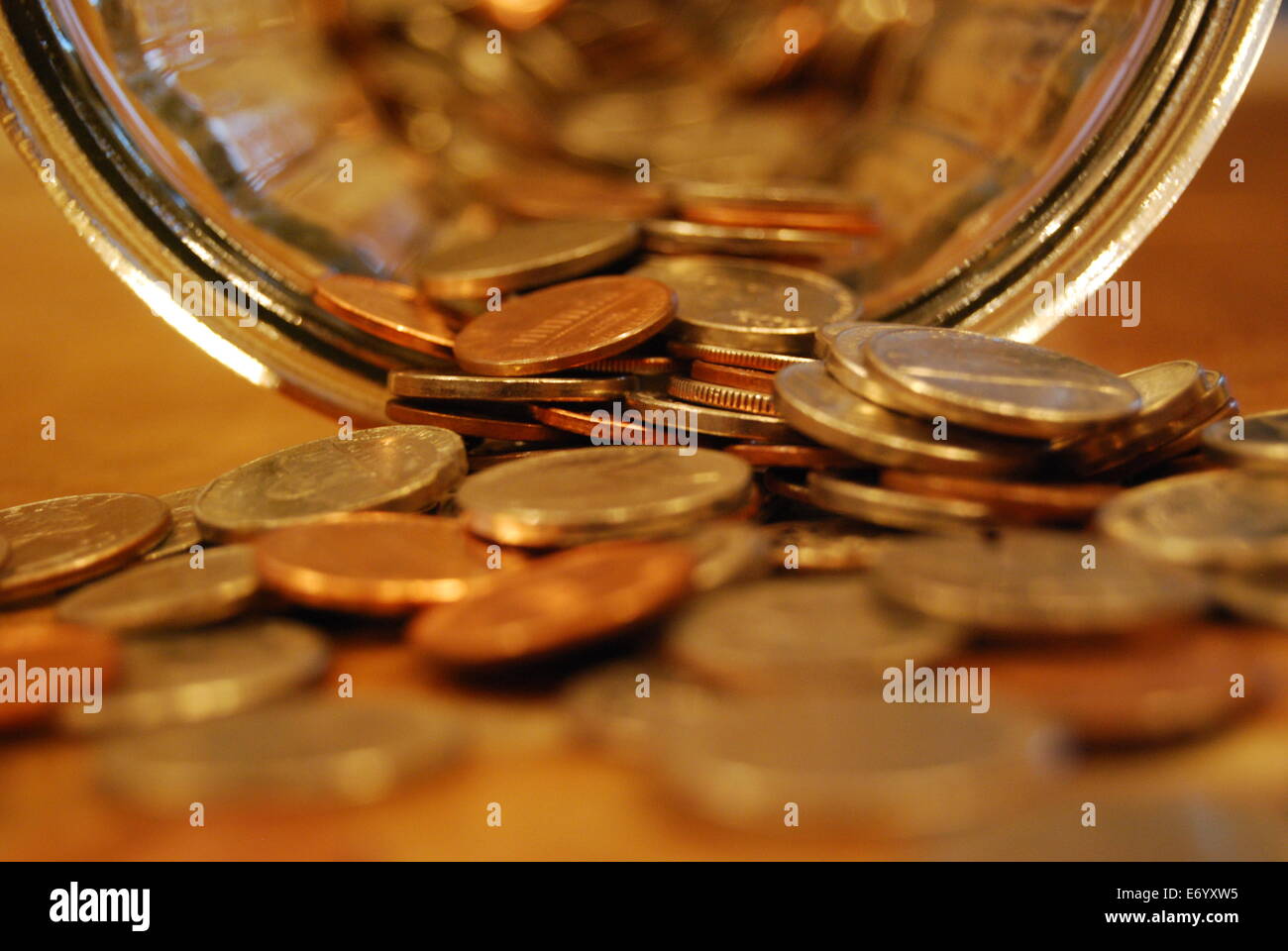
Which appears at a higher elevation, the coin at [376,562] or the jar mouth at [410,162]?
the jar mouth at [410,162]

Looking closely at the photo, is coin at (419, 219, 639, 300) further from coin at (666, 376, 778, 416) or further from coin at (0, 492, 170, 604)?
coin at (0, 492, 170, 604)

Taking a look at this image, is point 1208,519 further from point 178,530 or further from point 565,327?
point 178,530

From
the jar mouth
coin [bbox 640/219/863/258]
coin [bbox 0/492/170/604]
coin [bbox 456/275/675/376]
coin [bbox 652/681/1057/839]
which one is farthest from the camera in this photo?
coin [bbox 640/219/863/258]

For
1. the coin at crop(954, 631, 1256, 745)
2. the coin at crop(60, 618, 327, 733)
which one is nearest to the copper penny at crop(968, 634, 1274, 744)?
the coin at crop(954, 631, 1256, 745)

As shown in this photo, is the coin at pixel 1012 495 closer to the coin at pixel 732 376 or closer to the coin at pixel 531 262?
the coin at pixel 732 376

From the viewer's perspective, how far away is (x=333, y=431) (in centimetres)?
161

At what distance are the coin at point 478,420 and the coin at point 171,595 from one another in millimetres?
306

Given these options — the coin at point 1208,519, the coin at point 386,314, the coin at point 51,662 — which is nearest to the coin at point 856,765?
the coin at point 1208,519

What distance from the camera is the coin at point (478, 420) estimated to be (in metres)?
1.26

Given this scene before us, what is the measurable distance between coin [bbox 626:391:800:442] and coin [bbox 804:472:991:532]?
0.11m

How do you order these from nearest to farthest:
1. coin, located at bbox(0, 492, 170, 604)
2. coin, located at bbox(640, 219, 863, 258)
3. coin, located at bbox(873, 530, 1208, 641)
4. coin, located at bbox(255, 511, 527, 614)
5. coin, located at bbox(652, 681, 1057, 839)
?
coin, located at bbox(652, 681, 1057, 839) < coin, located at bbox(873, 530, 1208, 641) < coin, located at bbox(255, 511, 527, 614) < coin, located at bbox(0, 492, 170, 604) < coin, located at bbox(640, 219, 863, 258)

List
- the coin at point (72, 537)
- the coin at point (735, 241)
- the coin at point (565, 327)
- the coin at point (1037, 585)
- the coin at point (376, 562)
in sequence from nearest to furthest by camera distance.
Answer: the coin at point (1037, 585) < the coin at point (376, 562) < the coin at point (72, 537) < the coin at point (565, 327) < the coin at point (735, 241)

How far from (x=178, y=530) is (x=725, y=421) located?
0.54 meters

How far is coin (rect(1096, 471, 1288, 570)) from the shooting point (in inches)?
33.5
